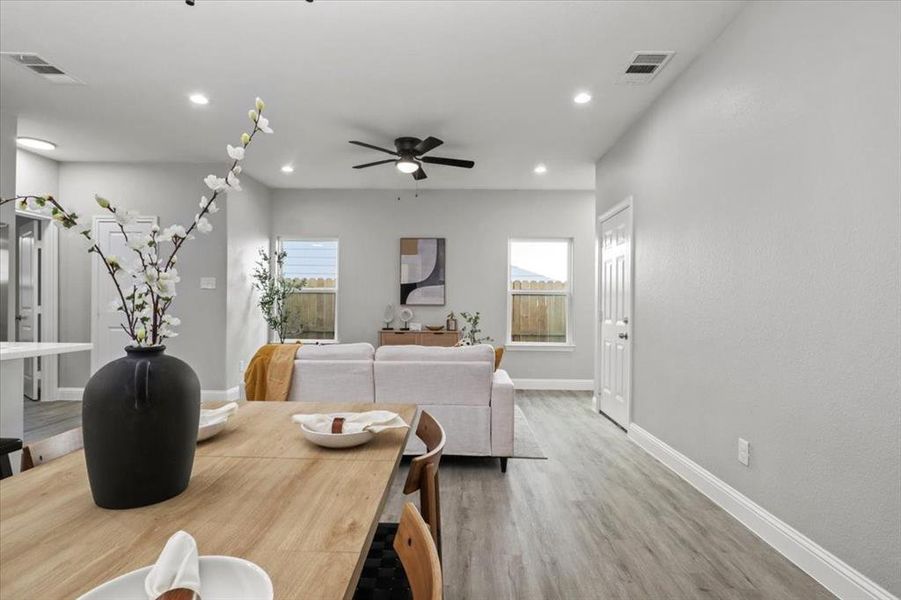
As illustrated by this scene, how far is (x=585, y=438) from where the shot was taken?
157 inches

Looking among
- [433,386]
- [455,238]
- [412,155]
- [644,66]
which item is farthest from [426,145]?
[455,238]

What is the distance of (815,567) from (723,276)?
1468 millimetres

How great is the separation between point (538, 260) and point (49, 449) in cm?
593

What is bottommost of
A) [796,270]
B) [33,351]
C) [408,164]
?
[33,351]

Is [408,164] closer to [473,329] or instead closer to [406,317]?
[406,317]

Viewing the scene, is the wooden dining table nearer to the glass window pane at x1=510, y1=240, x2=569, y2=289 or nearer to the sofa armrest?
the sofa armrest

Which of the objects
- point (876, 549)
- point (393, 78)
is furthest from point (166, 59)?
point (876, 549)

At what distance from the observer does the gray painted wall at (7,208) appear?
12.0 feet

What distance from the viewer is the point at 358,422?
135cm

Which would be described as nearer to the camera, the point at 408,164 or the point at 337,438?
the point at 337,438

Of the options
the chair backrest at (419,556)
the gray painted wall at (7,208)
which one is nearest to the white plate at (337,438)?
the chair backrest at (419,556)

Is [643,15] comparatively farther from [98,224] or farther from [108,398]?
[98,224]

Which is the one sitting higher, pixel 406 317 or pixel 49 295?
pixel 49 295

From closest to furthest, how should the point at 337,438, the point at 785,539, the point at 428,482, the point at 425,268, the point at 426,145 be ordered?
the point at 428,482 → the point at 337,438 → the point at 785,539 → the point at 426,145 → the point at 425,268
